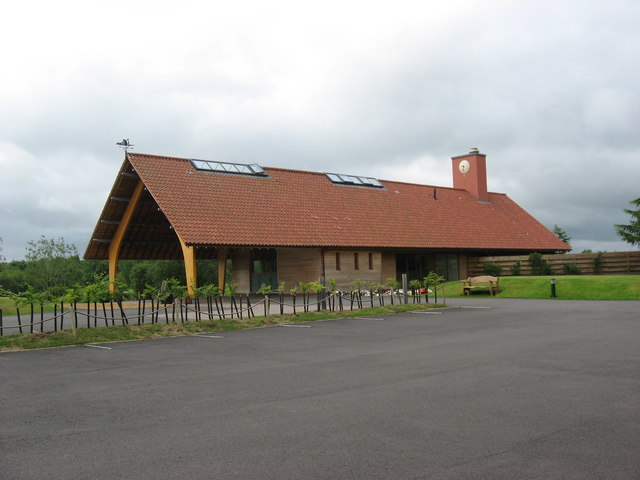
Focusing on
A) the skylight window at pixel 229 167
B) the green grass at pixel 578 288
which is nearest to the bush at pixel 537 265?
the green grass at pixel 578 288

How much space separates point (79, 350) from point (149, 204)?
2051 cm

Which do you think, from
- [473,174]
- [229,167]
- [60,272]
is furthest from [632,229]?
[60,272]

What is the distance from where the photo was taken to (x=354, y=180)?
38.9m

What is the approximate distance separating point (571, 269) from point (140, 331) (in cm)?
2737

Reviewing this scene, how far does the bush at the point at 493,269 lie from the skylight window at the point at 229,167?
1453cm

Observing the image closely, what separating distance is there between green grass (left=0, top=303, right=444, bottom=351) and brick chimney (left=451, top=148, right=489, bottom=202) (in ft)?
92.9

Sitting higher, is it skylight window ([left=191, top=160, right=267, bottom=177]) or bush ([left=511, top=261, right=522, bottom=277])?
skylight window ([left=191, top=160, right=267, bottom=177])

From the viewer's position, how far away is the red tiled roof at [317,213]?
2847cm

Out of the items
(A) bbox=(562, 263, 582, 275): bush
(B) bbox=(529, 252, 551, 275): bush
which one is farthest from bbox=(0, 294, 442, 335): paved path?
(A) bbox=(562, 263, 582, 275): bush

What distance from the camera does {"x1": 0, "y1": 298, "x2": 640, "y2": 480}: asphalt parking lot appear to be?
468cm

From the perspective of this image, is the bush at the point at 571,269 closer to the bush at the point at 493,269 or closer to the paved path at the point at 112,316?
the bush at the point at 493,269

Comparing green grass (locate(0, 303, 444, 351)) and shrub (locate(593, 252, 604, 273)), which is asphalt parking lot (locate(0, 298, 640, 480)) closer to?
green grass (locate(0, 303, 444, 351))

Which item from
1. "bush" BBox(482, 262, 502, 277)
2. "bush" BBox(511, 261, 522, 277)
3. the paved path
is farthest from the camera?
"bush" BBox(482, 262, 502, 277)

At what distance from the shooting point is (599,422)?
5672mm
